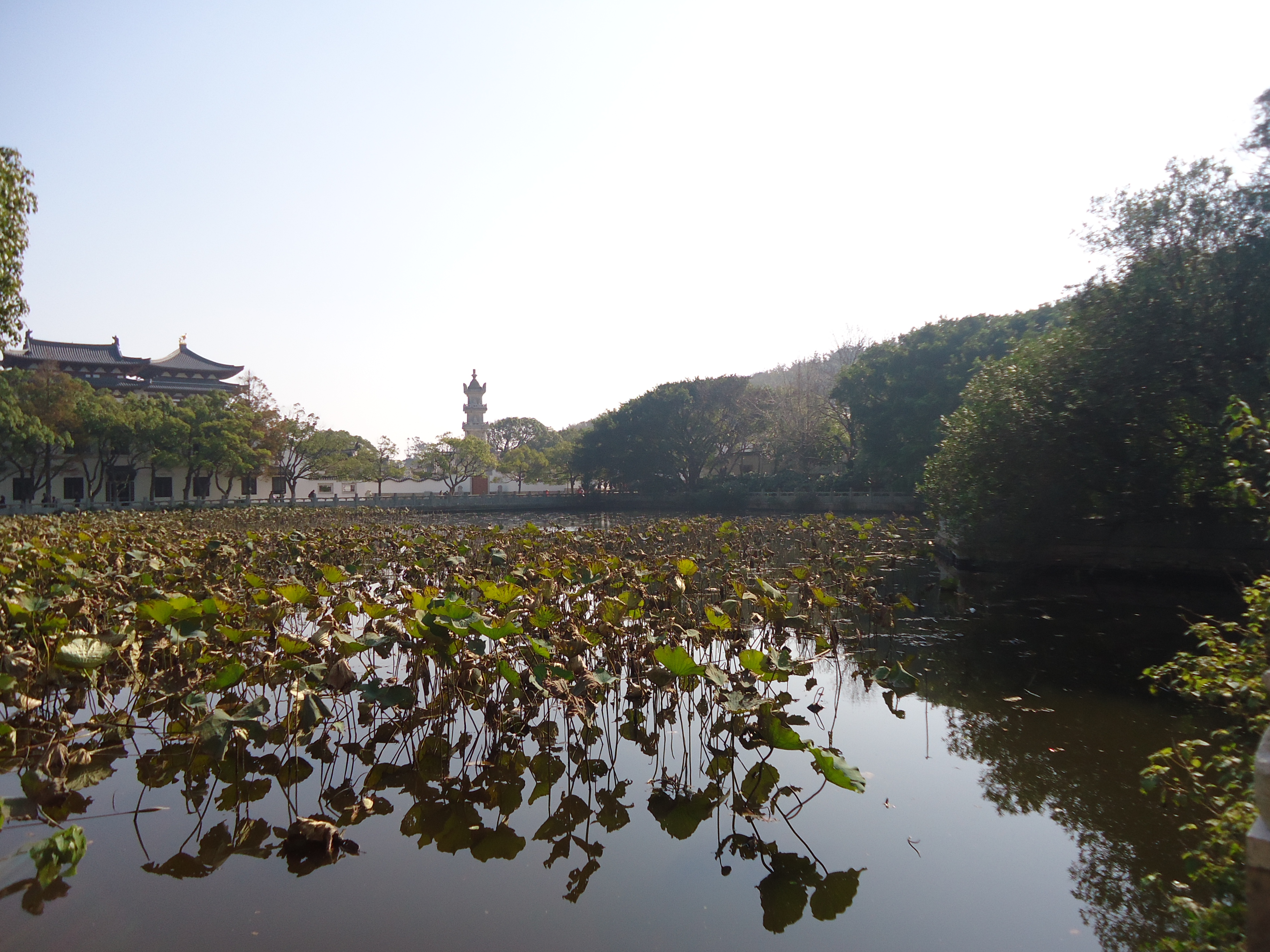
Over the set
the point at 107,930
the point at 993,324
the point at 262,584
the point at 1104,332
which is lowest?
the point at 107,930

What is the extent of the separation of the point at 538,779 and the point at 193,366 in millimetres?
37806

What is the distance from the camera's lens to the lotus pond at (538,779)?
3027 millimetres

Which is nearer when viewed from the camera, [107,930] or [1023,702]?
[107,930]

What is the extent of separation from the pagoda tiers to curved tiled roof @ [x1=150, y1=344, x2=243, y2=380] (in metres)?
0.02

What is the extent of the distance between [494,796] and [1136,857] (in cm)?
301

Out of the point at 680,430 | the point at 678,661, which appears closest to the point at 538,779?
the point at 678,661

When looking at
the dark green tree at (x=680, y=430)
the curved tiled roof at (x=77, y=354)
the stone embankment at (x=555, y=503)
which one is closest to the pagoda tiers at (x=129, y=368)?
the curved tiled roof at (x=77, y=354)

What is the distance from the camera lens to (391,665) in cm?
674

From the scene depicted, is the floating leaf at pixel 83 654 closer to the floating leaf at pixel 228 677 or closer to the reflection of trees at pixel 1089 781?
the floating leaf at pixel 228 677

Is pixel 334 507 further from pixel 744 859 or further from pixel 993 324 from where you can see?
pixel 744 859

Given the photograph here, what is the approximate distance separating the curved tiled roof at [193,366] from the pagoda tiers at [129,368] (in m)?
0.02

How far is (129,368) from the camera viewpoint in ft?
111

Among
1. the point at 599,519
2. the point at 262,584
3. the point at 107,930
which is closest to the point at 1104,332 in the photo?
the point at 262,584

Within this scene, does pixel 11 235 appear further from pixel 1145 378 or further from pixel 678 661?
pixel 1145 378
